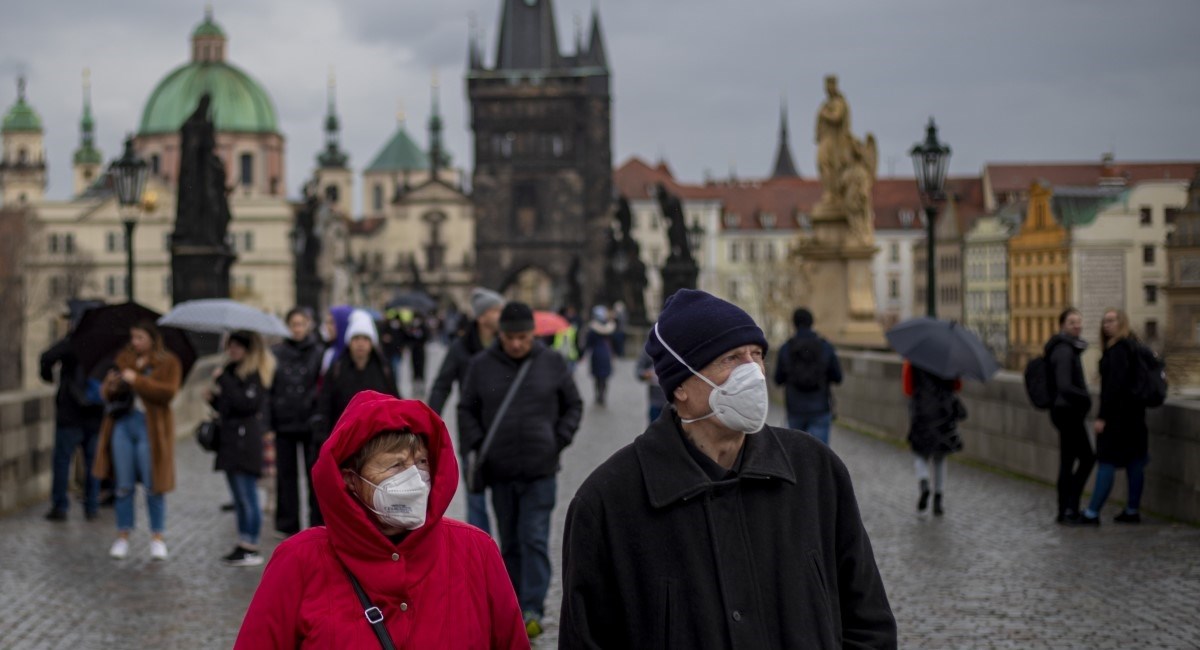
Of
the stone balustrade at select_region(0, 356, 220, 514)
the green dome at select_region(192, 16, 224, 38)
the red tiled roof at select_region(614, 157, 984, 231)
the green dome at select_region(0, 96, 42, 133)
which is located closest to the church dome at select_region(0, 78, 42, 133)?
the green dome at select_region(0, 96, 42, 133)

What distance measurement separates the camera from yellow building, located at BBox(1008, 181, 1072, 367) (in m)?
24.3

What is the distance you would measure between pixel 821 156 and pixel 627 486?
68.9ft

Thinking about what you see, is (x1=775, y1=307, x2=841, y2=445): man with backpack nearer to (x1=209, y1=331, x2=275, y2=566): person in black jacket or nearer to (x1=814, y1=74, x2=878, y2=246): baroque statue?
(x1=209, y1=331, x2=275, y2=566): person in black jacket

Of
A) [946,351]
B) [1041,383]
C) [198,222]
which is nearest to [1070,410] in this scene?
[1041,383]

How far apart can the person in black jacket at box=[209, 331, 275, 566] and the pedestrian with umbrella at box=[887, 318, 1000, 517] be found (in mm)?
4682

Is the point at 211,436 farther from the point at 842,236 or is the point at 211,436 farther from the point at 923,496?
the point at 842,236

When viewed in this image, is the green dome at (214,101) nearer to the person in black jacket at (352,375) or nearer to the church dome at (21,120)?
the church dome at (21,120)

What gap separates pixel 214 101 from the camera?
13688 cm

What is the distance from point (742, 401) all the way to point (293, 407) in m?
7.84

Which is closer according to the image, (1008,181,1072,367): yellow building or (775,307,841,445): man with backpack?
(775,307,841,445): man with backpack

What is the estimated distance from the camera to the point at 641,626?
3.62 meters

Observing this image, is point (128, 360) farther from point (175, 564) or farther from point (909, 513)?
point (909, 513)

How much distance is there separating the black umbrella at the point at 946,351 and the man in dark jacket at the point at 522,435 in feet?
14.6

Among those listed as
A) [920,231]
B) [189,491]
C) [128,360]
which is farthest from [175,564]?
[920,231]
